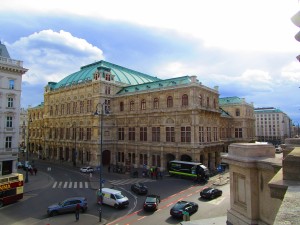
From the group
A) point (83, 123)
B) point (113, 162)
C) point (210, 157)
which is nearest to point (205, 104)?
point (210, 157)

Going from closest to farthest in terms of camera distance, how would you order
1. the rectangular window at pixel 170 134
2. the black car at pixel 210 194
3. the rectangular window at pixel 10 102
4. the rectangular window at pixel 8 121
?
the black car at pixel 210 194, the rectangular window at pixel 8 121, the rectangular window at pixel 10 102, the rectangular window at pixel 170 134

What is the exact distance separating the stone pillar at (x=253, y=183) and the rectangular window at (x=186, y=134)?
1378 inches

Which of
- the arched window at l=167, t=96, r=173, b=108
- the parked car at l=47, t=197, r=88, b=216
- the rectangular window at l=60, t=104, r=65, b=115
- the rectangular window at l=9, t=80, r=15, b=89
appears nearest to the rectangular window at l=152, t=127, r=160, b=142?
the arched window at l=167, t=96, r=173, b=108

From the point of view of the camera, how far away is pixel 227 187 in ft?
115

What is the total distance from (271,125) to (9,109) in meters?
155

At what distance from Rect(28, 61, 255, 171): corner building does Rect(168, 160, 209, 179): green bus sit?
3.36 m

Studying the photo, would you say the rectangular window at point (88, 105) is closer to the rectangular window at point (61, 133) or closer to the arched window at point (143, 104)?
the rectangular window at point (61, 133)

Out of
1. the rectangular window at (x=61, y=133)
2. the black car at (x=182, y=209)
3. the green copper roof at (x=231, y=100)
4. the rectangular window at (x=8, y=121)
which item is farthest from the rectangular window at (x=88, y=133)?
the green copper roof at (x=231, y=100)

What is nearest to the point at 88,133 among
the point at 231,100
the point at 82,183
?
the point at 82,183

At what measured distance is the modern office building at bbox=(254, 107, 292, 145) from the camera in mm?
151000

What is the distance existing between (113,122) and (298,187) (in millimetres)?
54798

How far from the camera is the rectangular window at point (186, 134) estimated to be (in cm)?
4509

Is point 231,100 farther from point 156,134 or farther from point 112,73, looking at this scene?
point 112,73

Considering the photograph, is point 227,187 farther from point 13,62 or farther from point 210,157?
point 13,62
